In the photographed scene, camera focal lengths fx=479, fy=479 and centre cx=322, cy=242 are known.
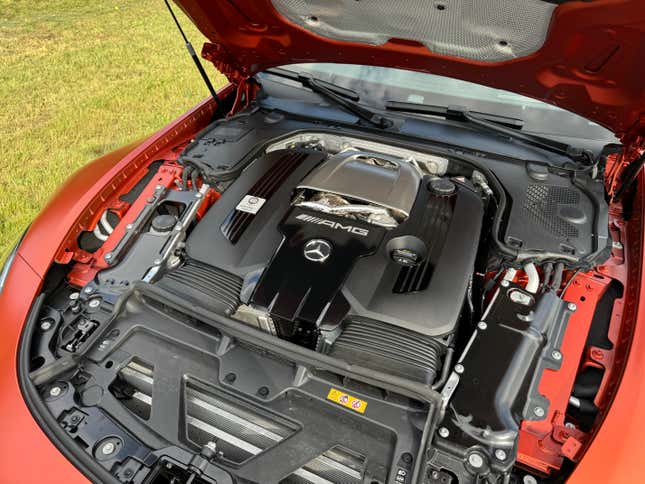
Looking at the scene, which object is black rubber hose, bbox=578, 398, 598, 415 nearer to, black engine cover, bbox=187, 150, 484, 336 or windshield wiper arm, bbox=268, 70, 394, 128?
black engine cover, bbox=187, 150, 484, 336

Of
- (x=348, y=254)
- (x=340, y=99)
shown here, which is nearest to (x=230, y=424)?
(x=348, y=254)

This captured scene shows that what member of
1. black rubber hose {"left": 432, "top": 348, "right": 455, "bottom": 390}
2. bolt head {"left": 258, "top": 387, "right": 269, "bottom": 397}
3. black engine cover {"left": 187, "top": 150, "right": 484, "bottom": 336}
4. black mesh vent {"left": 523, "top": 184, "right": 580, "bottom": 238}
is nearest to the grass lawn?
black engine cover {"left": 187, "top": 150, "right": 484, "bottom": 336}

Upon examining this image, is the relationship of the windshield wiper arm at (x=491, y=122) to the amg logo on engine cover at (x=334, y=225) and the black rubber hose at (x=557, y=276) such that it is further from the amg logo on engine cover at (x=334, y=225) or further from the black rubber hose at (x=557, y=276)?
the amg logo on engine cover at (x=334, y=225)

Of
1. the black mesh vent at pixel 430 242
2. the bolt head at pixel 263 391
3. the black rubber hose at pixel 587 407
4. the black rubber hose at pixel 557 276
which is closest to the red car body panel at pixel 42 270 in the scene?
the bolt head at pixel 263 391

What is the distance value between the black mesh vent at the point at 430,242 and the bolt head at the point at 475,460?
470 millimetres

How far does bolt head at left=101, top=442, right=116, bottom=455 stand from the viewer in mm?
1240

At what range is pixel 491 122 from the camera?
203 centimetres

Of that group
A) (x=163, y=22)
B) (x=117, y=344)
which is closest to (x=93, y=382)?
(x=117, y=344)

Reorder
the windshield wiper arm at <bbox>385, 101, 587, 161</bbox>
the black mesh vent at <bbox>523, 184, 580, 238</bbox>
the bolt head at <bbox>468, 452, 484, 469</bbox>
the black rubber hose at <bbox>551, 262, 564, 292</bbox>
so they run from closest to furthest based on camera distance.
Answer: the bolt head at <bbox>468, 452, 484, 469</bbox>
the black rubber hose at <bbox>551, 262, 564, 292</bbox>
the black mesh vent at <bbox>523, 184, 580, 238</bbox>
the windshield wiper arm at <bbox>385, 101, 587, 161</bbox>

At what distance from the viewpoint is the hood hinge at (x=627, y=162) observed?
5.48ft

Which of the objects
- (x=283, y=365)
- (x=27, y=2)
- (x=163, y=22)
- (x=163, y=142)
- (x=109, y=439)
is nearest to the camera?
(x=109, y=439)

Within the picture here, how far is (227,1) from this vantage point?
175cm

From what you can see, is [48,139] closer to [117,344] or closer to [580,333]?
[117,344]

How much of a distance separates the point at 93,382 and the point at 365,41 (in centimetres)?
146
